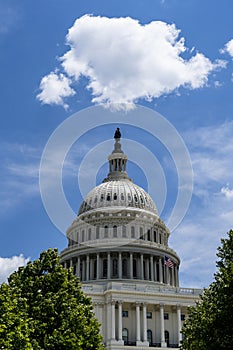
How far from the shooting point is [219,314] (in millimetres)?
39969

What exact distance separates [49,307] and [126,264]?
78145mm

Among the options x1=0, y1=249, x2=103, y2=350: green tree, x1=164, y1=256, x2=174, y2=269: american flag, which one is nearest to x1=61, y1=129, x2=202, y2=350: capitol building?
x1=164, y1=256, x2=174, y2=269: american flag

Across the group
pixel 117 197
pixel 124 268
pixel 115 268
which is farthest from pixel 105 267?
pixel 117 197

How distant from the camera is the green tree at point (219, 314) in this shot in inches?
1559

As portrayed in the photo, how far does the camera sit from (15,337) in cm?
3409

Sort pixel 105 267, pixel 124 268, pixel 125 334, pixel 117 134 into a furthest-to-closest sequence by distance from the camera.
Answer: pixel 117 134 → pixel 105 267 → pixel 124 268 → pixel 125 334

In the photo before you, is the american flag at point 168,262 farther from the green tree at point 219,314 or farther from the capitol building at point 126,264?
the green tree at point 219,314

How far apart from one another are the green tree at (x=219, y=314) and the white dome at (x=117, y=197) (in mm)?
84069

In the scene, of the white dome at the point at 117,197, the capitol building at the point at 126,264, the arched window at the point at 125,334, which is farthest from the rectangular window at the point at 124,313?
the white dome at the point at 117,197

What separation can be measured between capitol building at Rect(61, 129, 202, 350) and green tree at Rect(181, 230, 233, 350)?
51806 mm

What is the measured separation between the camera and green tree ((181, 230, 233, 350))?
39594mm

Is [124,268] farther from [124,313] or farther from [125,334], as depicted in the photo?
[125,334]

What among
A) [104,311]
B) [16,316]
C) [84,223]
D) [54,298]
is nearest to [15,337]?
[16,316]

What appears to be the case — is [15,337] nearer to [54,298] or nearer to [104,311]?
[54,298]
